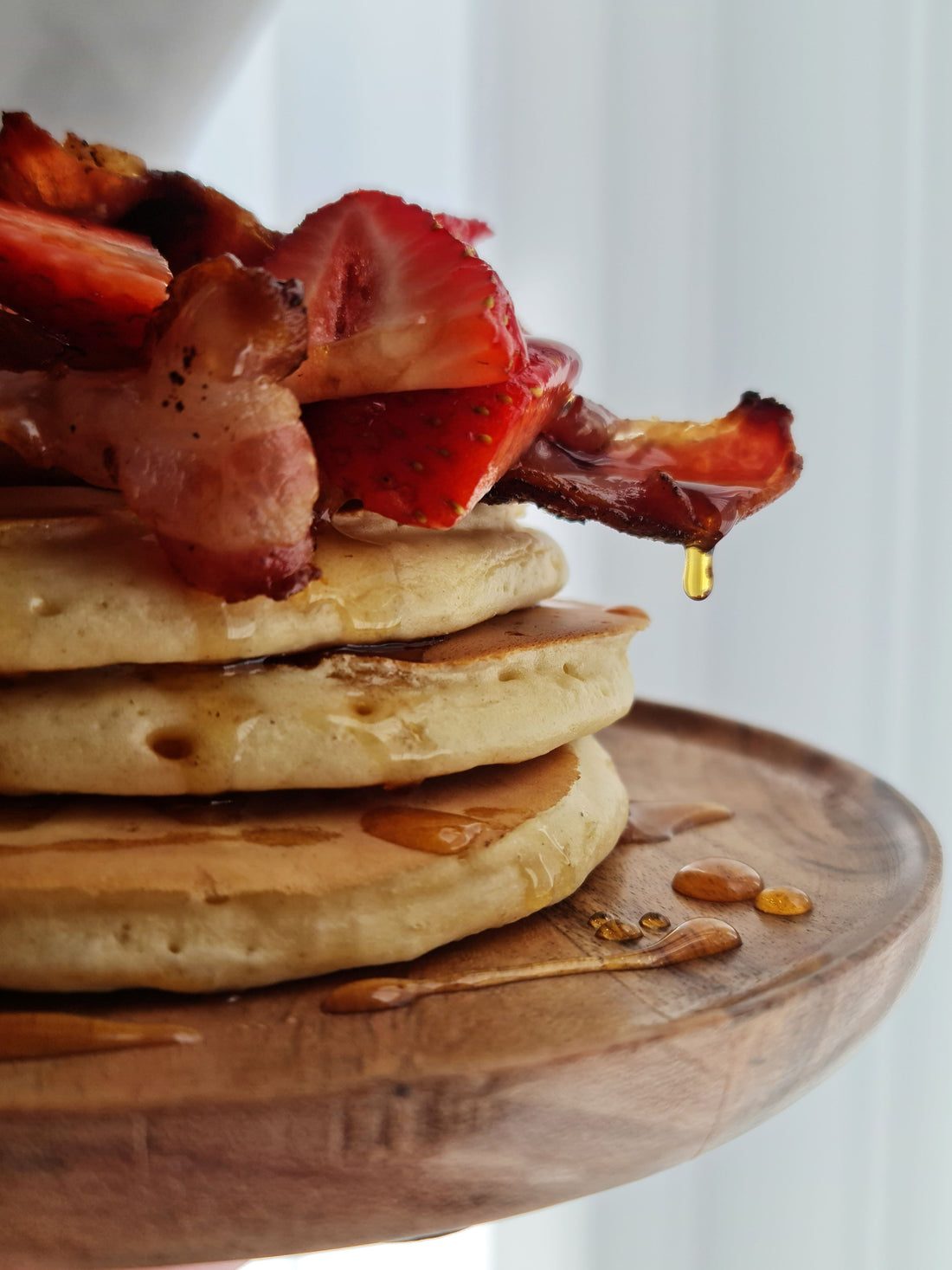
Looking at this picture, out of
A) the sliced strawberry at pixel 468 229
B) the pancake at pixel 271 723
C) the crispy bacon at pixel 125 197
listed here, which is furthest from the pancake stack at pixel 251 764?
the sliced strawberry at pixel 468 229

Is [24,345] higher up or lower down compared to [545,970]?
higher up

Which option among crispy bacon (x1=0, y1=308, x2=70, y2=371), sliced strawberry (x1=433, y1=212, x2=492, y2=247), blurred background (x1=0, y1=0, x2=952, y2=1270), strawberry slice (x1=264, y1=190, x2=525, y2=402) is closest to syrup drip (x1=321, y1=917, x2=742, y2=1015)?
strawberry slice (x1=264, y1=190, x2=525, y2=402)

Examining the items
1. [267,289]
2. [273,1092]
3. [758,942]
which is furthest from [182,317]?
[758,942]

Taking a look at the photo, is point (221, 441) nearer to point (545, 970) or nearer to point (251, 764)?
point (251, 764)

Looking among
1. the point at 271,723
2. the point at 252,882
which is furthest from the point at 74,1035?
the point at 271,723

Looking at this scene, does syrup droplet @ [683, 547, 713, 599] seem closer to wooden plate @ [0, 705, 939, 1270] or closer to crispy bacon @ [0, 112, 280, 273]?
wooden plate @ [0, 705, 939, 1270]

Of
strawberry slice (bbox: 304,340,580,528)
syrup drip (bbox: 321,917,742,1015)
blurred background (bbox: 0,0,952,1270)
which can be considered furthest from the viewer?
blurred background (bbox: 0,0,952,1270)
